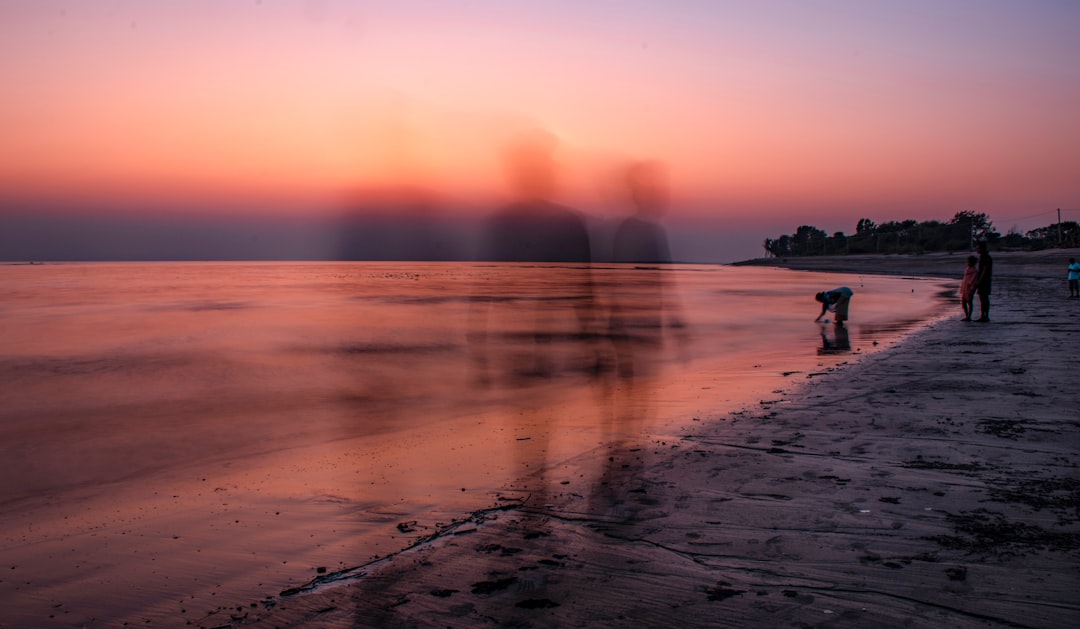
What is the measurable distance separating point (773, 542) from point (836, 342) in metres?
13.4

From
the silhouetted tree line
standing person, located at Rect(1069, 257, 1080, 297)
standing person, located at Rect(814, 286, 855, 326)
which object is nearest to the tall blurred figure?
standing person, located at Rect(814, 286, 855, 326)

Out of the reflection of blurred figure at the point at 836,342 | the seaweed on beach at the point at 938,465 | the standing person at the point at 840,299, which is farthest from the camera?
the standing person at the point at 840,299

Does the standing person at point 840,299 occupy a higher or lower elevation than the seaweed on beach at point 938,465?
higher

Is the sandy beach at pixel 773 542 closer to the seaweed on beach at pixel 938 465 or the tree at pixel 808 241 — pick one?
the seaweed on beach at pixel 938 465

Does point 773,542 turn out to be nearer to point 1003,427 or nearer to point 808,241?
point 1003,427

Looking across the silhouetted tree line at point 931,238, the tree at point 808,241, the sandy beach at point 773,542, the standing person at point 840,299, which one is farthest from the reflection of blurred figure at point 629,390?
the tree at point 808,241

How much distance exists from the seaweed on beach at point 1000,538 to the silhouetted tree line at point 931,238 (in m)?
64.5

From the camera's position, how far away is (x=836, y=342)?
1623 centimetres

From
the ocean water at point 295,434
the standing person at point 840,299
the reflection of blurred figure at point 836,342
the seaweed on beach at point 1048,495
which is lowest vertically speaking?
the reflection of blurred figure at point 836,342

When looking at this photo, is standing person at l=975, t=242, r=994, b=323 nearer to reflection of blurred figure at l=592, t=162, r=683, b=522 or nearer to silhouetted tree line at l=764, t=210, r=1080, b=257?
reflection of blurred figure at l=592, t=162, r=683, b=522

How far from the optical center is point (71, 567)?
4312mm

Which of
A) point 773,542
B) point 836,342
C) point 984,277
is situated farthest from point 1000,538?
point 984,277

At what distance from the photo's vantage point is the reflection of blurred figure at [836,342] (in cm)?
1461

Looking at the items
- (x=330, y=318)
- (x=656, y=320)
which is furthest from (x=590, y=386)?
(x=330, y=318)
